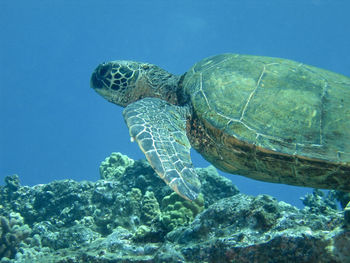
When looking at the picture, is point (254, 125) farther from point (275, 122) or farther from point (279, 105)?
point (279, 105)

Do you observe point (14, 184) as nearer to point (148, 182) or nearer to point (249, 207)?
point (148, 182)

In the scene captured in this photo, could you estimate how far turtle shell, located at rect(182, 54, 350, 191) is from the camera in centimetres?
329

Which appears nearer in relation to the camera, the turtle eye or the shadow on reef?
the shadow on reef

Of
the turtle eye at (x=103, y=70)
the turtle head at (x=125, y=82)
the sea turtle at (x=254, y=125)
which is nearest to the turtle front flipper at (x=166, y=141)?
the sea turtle at (x=254, y=125)

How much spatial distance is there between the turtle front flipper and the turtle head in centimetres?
108

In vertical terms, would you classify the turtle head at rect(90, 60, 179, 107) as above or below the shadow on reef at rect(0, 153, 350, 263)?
above

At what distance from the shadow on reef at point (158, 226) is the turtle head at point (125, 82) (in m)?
1.87

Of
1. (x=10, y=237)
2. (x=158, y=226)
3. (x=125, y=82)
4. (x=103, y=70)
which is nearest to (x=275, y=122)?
(x=158, y=226)

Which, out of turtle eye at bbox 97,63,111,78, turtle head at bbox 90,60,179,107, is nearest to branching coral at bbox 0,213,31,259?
turtle head at bbox 90,60,179,107

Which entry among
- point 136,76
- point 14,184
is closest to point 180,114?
point 136,76

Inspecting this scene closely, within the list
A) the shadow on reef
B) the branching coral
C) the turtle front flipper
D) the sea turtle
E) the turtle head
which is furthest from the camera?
the turtle head

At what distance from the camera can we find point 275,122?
361 cm

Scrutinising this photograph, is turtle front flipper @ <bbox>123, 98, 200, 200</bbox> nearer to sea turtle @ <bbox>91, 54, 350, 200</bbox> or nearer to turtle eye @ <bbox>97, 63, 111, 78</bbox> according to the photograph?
sea turtle @ <bbox>91, 54, 350, 200</bbox>

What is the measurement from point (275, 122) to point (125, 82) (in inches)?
144
